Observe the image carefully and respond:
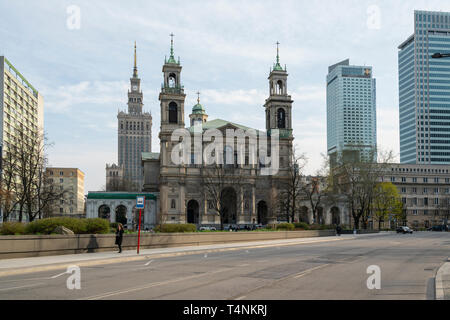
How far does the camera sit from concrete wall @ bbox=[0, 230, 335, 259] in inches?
843

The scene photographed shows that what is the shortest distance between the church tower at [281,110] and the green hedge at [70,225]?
7858 centimetres

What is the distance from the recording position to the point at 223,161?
98125mm

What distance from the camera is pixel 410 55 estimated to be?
184000 millimetres

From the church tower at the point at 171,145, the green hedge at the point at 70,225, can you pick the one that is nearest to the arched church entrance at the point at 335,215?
the church tower at the point at 171,145

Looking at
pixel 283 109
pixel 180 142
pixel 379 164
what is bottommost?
pixel 379 164

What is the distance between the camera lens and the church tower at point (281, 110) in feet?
342

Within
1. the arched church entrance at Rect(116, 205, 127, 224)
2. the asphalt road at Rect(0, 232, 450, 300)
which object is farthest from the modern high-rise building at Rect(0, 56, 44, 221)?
the asphalt road at Rect(0, 232, 450, 300)

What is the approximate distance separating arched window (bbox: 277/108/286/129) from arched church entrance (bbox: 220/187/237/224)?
20.3 meters

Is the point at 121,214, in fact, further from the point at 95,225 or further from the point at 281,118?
the point at 95,225

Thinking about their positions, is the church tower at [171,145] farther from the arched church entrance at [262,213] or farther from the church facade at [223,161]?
the arched church entrance at [262,213]

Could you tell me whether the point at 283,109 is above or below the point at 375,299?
above
